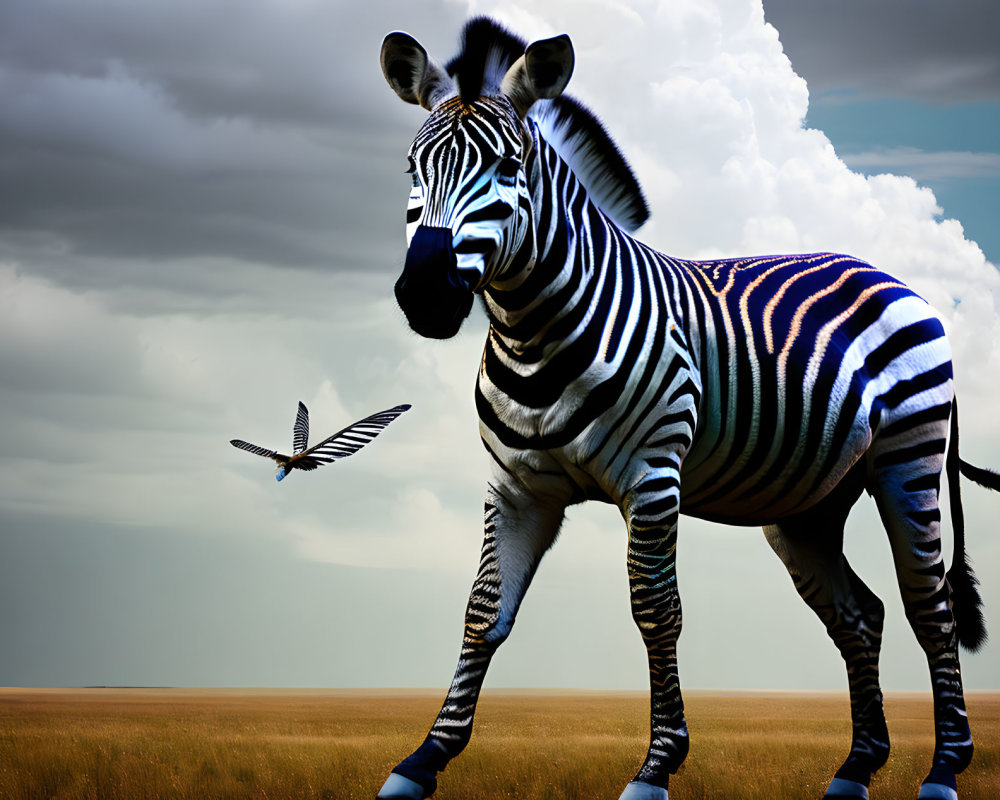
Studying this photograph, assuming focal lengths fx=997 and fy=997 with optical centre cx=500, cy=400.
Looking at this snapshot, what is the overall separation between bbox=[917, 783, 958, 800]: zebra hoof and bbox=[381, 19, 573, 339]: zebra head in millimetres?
3999

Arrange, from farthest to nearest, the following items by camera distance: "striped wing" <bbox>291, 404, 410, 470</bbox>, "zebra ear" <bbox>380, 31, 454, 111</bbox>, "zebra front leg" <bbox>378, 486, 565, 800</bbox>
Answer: "striped wing" <bbox>291, 404, 410, 470</bbox>
"zebra front leg" <bbox>378, 486, 565, 800</bbox>
"zebra ear" <bbox>380, 31, 454, 111</bbox>

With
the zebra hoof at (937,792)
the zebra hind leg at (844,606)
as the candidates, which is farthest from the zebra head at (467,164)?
the zebra hoof at (937,792)

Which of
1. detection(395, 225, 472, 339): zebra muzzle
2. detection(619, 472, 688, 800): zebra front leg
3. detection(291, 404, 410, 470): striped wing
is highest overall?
detection(395, 225, 472, 339): zebra muzzle

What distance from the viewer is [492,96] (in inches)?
198

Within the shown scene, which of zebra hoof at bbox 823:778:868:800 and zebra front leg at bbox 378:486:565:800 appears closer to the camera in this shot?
zebra front leg at bbox 378:486:565:800

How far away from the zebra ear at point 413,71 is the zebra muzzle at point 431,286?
1.07m

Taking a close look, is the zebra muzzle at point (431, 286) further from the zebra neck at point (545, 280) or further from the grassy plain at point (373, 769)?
the grassy plain at point (373, 769)

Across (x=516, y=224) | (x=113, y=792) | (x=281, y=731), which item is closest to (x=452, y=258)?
(x=516, y=224)

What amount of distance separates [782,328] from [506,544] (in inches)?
87.5

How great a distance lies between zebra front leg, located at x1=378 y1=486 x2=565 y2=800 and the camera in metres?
5.43

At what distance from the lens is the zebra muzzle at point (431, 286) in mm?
4414

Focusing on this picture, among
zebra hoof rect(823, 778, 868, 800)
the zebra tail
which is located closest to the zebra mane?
the zebra tail

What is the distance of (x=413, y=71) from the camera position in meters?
5.27

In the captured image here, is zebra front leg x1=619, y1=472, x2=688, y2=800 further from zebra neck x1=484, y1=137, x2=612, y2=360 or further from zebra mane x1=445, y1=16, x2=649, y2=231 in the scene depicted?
zebra mane x1=445, y1=16, x2=649, y2=231
